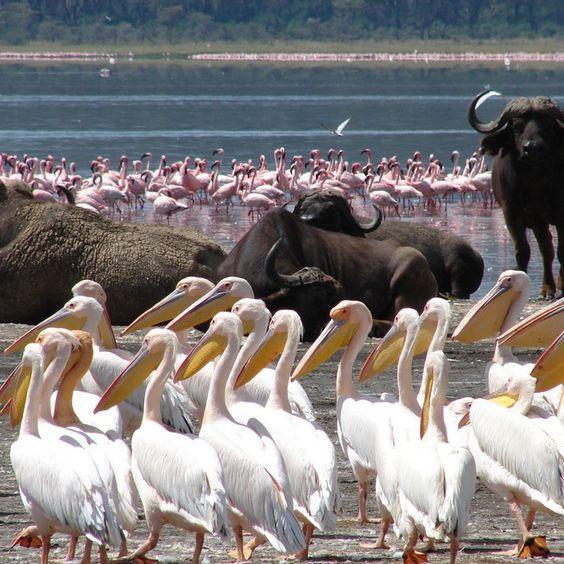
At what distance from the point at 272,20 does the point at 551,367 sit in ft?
477

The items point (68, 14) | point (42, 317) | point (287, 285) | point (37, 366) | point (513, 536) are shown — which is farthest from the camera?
point (68, 14)

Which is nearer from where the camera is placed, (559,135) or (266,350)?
(266,350)

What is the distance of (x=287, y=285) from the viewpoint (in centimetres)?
1085

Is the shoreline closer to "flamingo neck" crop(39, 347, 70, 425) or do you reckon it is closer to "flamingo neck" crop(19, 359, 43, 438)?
"flamingo neck" crop(39, 347, 70, 425)

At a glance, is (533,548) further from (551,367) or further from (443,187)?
(443,187)

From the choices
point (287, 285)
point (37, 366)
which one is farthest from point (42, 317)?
point (37, 366)

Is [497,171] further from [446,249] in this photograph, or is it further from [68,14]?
[68,14]

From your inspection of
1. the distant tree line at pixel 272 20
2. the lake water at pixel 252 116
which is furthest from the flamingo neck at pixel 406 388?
Result: the distant tree line at pixel 272 20

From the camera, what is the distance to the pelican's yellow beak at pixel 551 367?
636 cm

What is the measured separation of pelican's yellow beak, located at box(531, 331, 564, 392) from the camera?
6.36m

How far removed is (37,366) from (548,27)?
147m

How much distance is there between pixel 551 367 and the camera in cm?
638

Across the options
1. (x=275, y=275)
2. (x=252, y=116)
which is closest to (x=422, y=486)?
(x=275, y=275)

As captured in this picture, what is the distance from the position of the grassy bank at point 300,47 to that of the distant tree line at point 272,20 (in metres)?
1.73
